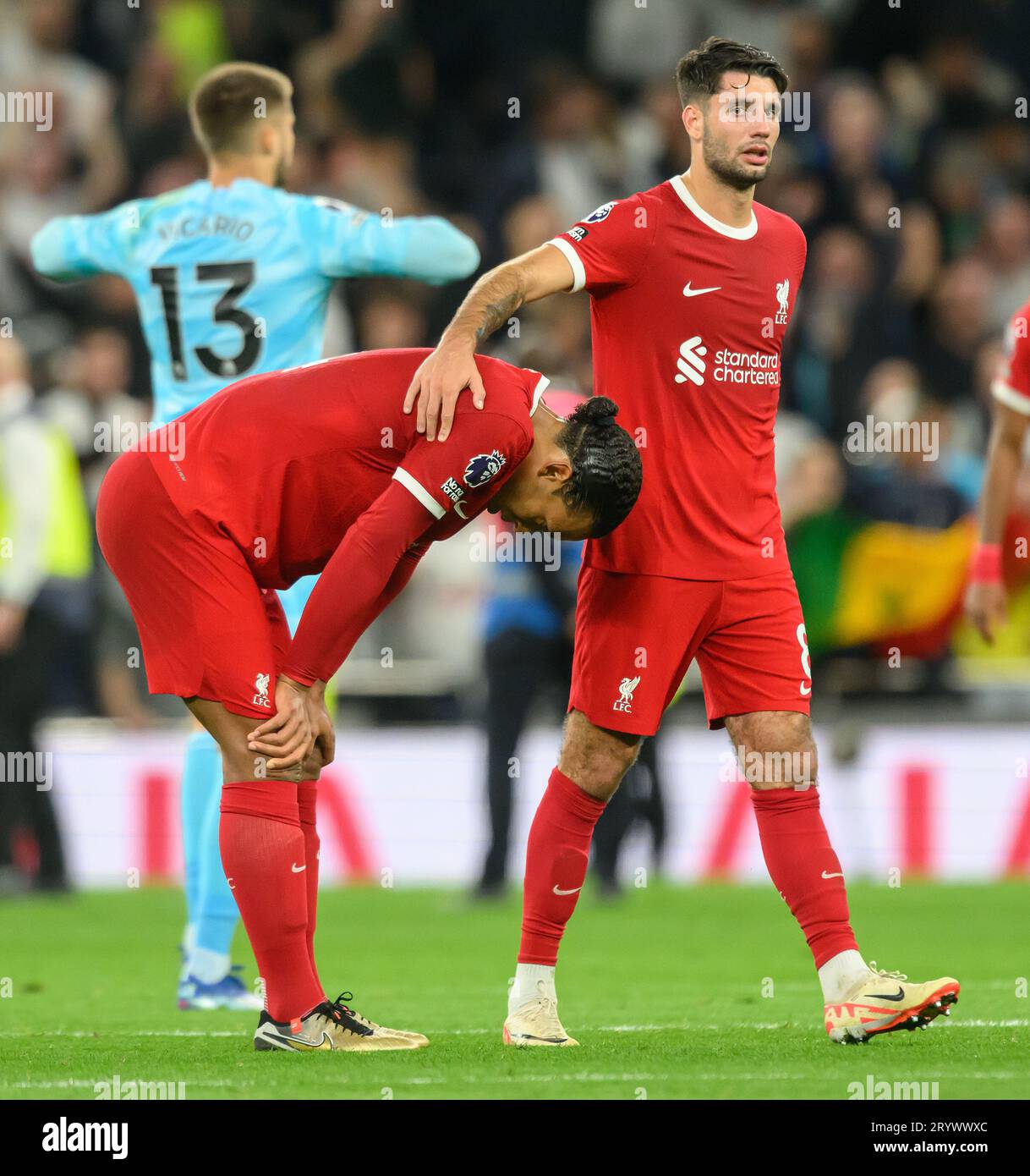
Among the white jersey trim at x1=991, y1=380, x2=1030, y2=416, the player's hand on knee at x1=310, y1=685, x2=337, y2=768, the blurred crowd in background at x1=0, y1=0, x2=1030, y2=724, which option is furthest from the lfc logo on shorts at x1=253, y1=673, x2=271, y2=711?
the blurred crowd in background at x1=0, y1=0, x2=1030, y2=724

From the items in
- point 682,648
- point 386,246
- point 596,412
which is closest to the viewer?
point 596,412

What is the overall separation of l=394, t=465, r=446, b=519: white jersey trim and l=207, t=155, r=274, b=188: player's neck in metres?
2.16

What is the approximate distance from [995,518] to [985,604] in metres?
0.28

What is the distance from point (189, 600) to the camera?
4.86m

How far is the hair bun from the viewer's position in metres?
4.91

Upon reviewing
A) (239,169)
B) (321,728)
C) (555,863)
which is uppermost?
(239,169)

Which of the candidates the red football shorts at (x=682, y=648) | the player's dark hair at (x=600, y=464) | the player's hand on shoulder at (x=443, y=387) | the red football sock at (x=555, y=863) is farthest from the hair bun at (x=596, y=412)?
the red football sock at (x=555, y=863)

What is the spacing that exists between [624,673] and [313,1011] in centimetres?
112

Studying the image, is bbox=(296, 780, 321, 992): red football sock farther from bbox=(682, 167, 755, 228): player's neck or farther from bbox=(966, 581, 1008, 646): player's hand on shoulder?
bbox=(966, 581, 1008, 646): player's hand on shoulder

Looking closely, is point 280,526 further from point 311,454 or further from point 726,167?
point 726,167

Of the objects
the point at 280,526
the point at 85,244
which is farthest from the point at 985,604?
the point at 85,244

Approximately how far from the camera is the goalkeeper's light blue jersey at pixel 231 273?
637cm

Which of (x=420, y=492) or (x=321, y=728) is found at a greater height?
(x=420, y=492)
